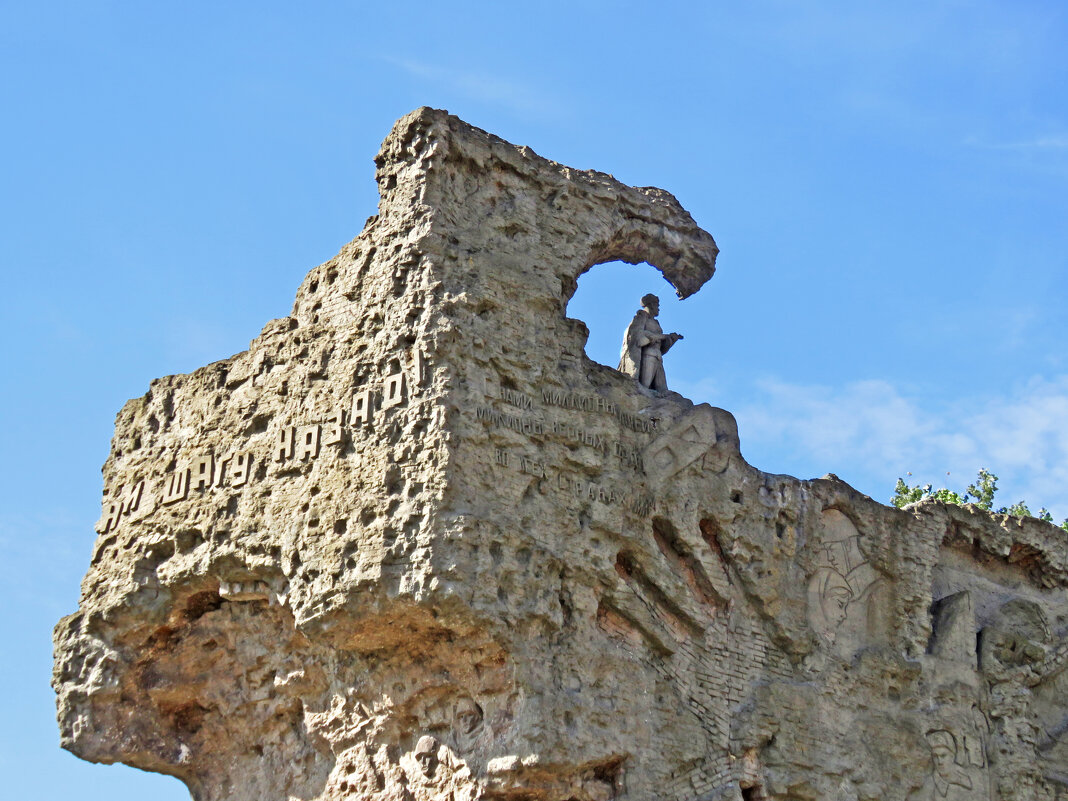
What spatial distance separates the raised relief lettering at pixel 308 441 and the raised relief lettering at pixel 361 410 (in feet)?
1.64

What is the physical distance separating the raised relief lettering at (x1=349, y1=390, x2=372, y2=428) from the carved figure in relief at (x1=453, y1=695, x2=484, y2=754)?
2.83m

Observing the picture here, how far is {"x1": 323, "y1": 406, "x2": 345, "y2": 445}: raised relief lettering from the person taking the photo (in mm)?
18062

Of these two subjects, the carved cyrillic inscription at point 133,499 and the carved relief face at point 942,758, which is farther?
the carved cyrillic inscription at point 133,499

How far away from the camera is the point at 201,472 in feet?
63.5

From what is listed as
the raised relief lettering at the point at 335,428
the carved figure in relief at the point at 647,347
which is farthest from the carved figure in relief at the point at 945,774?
the raised relief lettering at the point at 335,428

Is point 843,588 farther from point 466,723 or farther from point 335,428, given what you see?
point 335,428

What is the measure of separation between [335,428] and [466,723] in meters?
3.19

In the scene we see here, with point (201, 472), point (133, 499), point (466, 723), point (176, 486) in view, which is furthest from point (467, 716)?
point (133, 499)

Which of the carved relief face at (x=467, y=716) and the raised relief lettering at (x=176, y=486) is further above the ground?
the raised relief lettering at (x=176, y=486)

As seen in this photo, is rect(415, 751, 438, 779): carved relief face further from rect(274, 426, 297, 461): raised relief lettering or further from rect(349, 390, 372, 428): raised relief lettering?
rect(274, 426, 297, 461): raised relief lettering

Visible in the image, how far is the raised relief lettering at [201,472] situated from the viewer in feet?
63.0

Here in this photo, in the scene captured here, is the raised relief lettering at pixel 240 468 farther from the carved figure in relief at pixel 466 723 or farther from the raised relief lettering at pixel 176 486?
the carved figure in relief at pixel 466 723

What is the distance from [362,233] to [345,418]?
2351 mm

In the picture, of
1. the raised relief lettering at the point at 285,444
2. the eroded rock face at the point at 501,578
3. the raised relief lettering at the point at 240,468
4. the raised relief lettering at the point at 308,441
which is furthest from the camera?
the raised relief lettering at the point at 240,468
